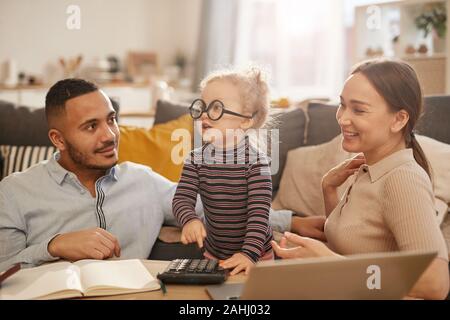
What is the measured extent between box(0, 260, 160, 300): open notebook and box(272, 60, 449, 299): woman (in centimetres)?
31

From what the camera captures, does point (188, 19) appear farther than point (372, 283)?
Yes

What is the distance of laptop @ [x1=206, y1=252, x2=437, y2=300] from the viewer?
2.84 ft

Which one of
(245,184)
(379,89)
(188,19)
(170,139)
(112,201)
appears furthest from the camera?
(188,19)

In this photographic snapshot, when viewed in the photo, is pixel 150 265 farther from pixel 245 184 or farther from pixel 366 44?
pixel 366 44

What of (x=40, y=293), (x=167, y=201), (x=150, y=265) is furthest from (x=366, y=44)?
(x=40, y=293)

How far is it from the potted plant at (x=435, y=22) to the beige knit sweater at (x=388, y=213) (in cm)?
224

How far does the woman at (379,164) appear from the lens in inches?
45.9

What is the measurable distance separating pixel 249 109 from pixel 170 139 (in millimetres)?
938

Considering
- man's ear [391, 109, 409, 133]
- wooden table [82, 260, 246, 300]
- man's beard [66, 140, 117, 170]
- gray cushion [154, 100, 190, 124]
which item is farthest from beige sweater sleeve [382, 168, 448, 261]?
gray cushion [154, 100, 190, 124]

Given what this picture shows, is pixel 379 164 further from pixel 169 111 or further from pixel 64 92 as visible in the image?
pixel 169 111

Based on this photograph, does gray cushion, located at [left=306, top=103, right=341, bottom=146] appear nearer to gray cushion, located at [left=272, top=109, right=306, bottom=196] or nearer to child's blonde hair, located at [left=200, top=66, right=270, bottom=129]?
gray cushion, located at [left=272, top=109, right=306, bottom=196]

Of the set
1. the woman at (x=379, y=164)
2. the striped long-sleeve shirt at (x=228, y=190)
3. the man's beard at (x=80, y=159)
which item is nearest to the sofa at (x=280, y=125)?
the man's beard at (x=80, y=159)

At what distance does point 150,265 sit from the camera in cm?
128

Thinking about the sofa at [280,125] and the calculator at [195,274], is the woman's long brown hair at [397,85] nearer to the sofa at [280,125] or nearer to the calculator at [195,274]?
the calculator at [195,274]
